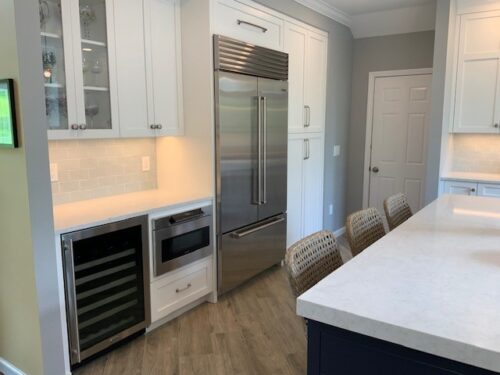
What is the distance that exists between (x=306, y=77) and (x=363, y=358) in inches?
141

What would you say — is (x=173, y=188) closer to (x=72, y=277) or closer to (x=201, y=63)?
(x=201, y=63)

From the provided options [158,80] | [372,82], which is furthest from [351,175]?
[158,80]

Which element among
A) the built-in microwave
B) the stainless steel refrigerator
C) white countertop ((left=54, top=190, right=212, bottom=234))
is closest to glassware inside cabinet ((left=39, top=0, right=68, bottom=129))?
white countertop ((left=54, top=190, right=212, bottom=234))

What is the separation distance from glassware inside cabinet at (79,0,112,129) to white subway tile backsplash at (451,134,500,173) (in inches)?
143

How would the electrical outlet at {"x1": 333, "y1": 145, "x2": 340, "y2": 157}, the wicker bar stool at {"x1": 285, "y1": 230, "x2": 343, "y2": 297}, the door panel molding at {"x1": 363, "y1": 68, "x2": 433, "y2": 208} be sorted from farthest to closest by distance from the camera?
1. the electrical outlet at {"x1": 333, "y1": 145, "x2": 340, "y2": 157}
2. the door panel molding at {"x1": 363, "y1": 68, "x2": 433, "y2": 208}
3. the wicker bar stool at {"x1": 285, "y1": 230, "x2": 343, "y2": 297}

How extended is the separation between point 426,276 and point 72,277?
184 centimetres

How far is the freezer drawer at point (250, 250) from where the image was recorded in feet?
11.3

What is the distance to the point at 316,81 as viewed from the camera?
456cm

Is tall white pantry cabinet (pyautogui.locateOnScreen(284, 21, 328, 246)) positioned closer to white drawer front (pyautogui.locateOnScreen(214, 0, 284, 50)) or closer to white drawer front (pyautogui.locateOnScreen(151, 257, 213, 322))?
white drawer front (pyautogui.locateOnScreen(214, 0, 284, 50))

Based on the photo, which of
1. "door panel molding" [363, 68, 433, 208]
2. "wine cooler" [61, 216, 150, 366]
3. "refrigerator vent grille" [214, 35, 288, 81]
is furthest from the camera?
"door panel molding" [363, 68, 433, 208]

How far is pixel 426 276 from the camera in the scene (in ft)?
4.79

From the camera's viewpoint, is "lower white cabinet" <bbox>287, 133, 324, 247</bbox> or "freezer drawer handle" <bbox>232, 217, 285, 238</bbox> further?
"lower white cabinet" <bbox>287, 133, 324, 247</bbox>

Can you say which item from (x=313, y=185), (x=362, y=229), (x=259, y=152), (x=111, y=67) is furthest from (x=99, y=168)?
(x=313, y=185)

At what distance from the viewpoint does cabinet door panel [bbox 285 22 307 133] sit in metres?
4.05
